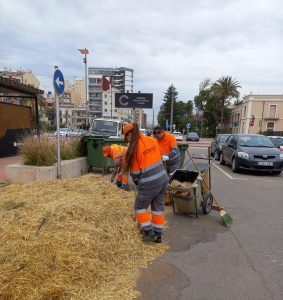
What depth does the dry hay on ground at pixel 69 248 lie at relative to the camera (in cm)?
283

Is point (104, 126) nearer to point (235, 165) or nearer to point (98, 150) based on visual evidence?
point (98, 150)

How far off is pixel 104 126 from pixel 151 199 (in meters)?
11.3

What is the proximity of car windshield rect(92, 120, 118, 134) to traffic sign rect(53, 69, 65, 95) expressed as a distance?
7.37 meters

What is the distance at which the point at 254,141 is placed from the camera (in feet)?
38.2

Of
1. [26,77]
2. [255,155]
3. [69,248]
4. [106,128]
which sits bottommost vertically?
[69,248]

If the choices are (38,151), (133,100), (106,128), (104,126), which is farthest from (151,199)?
(133,100)

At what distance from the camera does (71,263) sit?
10.3ft

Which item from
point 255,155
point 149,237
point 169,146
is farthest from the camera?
point 255,155

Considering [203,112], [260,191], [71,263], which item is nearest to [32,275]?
[71,263]

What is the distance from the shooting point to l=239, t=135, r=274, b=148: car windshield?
37.2ft

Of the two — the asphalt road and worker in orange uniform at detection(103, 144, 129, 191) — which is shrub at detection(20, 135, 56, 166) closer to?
worker in orange uniform at detection(103, 144, 129, 191)

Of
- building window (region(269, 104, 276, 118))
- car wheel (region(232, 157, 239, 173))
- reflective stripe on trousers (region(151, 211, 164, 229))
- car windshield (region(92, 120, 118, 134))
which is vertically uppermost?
building window (region(269, 104, 276, 118))

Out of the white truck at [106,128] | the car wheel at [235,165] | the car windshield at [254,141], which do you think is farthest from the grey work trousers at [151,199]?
the white truck at [106,128]

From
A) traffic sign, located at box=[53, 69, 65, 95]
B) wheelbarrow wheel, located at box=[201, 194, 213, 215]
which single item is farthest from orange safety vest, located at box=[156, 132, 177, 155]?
traffic sign, located at box=[53, 69, 65, 95]
